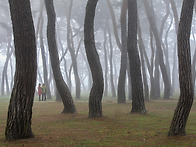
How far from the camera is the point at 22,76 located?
23.6ft

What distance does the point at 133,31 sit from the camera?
14.0 m

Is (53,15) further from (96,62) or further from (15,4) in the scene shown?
(15,4)

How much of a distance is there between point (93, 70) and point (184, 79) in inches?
195

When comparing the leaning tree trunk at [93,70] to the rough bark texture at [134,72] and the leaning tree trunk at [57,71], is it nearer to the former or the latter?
the leaning tree trunk at [57,71]

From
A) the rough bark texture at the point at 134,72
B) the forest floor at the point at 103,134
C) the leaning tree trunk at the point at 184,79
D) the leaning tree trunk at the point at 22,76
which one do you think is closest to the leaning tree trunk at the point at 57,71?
the forest floor at the point at 103,134

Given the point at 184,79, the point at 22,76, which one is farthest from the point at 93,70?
the point at 184,79

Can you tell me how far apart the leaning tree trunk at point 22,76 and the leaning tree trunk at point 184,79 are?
3.82 metres

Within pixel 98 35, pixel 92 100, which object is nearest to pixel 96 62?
pixel 92 100

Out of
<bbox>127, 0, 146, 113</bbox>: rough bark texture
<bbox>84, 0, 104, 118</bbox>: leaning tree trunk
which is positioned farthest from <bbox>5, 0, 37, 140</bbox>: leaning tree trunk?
<bbox>127, 0, 146, 113</bbox>: rough bark texture

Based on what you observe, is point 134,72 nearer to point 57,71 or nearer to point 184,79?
point 57,71

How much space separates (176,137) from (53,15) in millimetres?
9311

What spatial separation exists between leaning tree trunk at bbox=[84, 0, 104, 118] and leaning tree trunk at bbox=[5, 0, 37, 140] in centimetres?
446

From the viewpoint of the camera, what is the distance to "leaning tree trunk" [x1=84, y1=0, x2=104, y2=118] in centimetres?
1150

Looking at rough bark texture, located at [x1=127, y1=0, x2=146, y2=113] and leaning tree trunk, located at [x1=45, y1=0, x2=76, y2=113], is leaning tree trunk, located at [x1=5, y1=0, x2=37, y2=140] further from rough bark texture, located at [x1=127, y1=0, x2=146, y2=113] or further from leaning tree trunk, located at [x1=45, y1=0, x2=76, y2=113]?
rough bark texture, located at [x1=127, y1=0, x2=146, y2=113]
